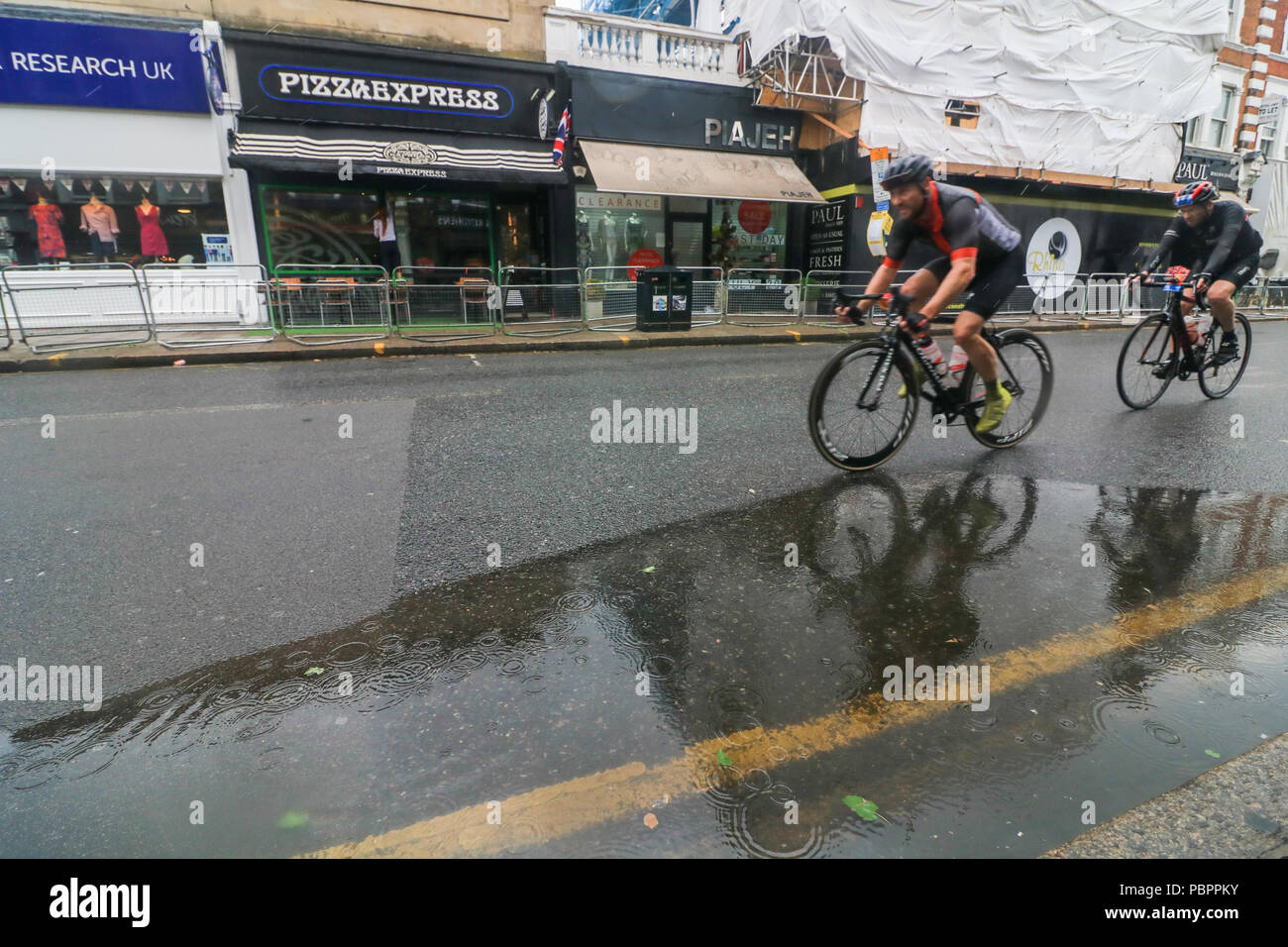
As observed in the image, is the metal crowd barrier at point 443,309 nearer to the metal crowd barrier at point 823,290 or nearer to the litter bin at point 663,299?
the litter bin at point 663,299

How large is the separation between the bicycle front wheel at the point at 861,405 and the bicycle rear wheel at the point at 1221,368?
4.50m

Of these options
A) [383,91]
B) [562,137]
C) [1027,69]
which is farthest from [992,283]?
[1027,69]

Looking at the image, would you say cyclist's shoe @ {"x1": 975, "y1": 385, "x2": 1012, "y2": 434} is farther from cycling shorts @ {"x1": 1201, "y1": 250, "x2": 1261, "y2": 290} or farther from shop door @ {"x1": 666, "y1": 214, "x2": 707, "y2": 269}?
shop door @ {"x1": 666, "y1": 214, "x2": 707, "y2": 269}

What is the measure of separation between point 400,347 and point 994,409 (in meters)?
9.55

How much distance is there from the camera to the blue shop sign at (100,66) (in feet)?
42.3

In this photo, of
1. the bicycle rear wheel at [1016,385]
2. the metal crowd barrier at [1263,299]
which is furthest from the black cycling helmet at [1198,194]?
the metal crowd barrier at [1263,299]

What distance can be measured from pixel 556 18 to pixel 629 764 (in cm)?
1814

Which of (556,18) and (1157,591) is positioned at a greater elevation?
(556,18)

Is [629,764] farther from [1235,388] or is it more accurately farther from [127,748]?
[1235,388]

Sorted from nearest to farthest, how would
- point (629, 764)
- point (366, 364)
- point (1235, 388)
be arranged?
point (629, 764) < point (1235, 388) < point (366, 364)

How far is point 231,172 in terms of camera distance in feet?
46.9
